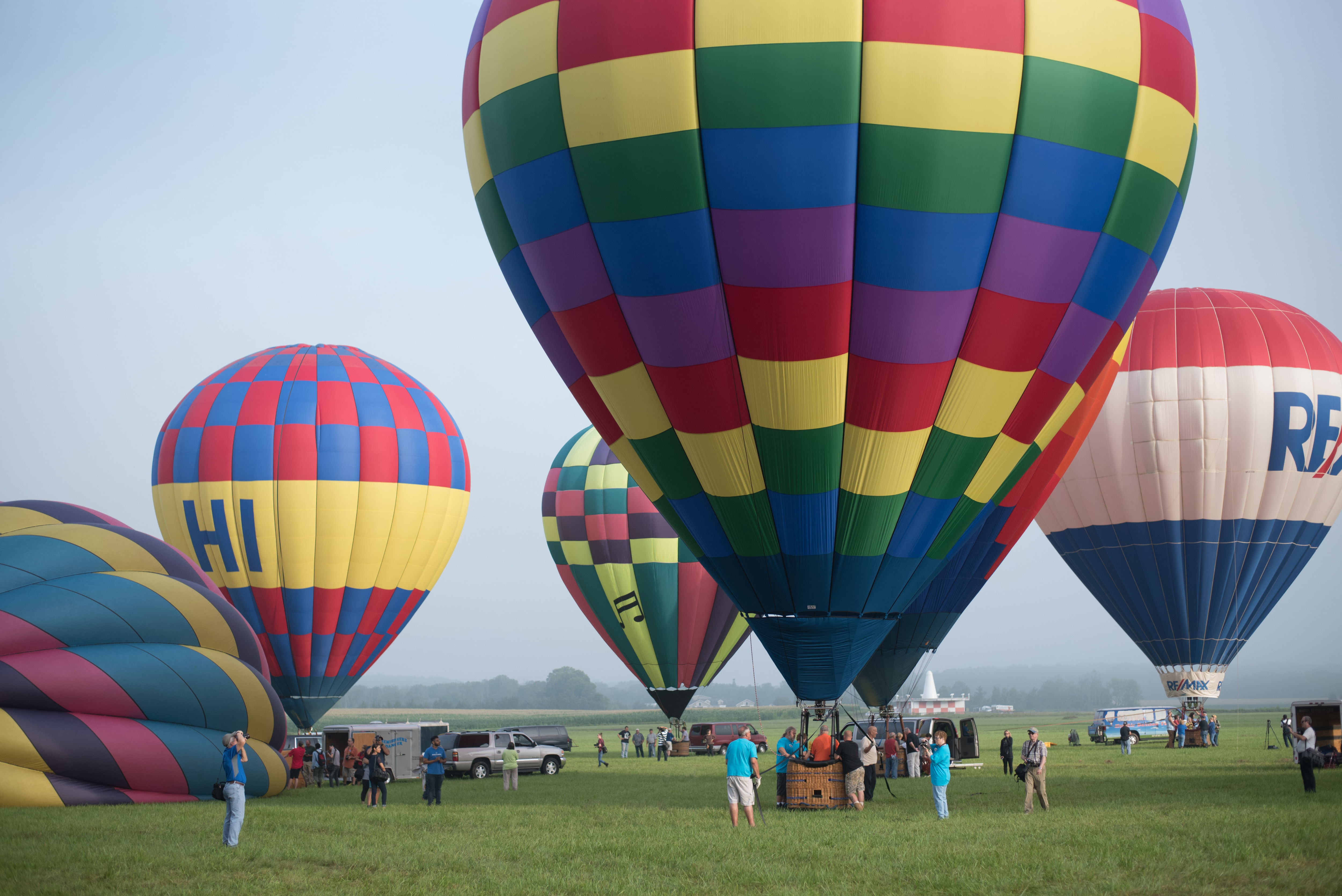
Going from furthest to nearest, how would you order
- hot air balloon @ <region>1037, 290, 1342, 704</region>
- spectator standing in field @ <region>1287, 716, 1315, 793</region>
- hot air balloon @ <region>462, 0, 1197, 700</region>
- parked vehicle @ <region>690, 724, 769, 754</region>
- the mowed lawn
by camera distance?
parked vehicle @ <region>690, 724, 769, 754</region> → hot air balloon @ <region>1037, 290, 1342, 704</region> → spectator standing in field @ <region>1287, 716, 1315, 793</region> → hot air balloon @ <region>462, 0, 1197, 700</region> → the mowed lawn

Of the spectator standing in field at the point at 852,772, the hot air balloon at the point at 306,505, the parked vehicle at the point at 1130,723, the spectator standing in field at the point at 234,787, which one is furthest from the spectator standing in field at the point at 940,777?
the parked vehicle at the point at 1130,723

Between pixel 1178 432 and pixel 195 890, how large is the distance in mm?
Answer: 24414

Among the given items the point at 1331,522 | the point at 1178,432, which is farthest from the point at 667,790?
the point at 1331,522

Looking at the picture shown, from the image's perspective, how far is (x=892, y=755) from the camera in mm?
20828

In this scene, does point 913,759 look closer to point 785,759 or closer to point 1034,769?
point 785,759

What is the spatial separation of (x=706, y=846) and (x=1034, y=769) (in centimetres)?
482

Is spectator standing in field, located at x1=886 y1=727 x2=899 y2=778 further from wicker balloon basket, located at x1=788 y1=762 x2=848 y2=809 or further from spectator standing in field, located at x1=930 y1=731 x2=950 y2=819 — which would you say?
spectator standing in field, located at x1=930 y1=731 x2=950 y2=819

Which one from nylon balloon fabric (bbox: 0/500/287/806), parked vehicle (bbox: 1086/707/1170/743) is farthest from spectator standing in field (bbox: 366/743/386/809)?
parked vehicle (bbox: 1086/707/1170/743)

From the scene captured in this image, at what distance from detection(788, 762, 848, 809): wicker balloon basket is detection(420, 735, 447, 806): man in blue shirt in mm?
5481

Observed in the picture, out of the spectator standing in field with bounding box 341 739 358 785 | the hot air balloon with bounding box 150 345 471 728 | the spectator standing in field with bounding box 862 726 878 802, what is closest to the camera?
the spectator standing in field with bounding box 862 726 878 802

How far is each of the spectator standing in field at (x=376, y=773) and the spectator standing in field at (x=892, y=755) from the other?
8.83 metres

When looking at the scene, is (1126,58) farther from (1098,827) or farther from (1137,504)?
(1137,504)

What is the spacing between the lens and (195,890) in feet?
29.2

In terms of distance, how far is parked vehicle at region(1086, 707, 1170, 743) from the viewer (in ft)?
131
